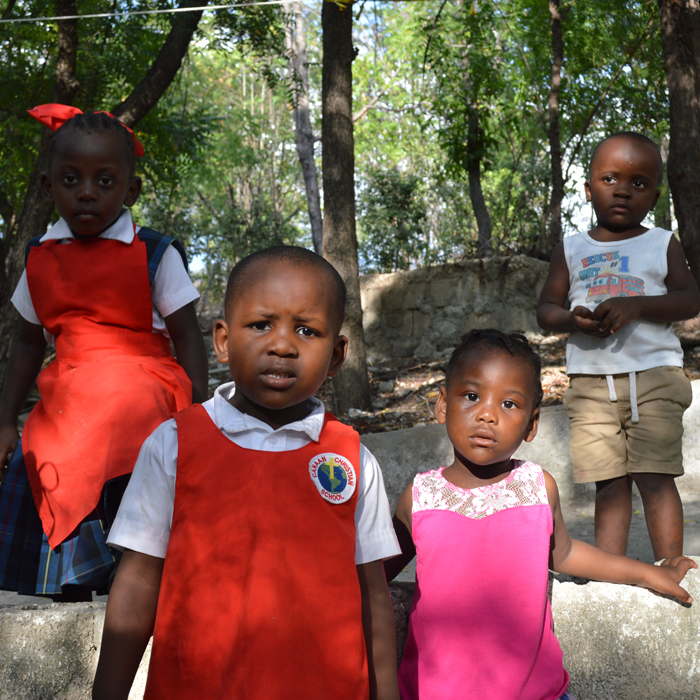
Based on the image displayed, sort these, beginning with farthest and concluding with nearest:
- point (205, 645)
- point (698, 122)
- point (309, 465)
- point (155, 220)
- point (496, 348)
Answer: point (155, 220)
point (698, 122)
point (496, 348)
point (309, 465)
point (205, 645)

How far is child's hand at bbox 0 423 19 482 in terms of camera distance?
220 centimetres

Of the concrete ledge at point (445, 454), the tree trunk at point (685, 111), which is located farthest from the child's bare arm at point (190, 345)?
the tree trunk at point (685, 111)

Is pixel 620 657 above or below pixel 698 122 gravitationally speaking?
below

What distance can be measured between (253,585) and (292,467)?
24cm

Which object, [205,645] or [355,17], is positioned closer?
[205,645]

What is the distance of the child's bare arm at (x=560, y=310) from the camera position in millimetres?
2391

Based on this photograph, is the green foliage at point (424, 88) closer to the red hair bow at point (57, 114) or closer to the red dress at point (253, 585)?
the red hair bow at point (57, 114)

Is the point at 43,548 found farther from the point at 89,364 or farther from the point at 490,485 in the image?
the point at 490,485

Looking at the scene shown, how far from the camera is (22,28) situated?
818cm

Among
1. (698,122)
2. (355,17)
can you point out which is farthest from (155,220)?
(698,122)

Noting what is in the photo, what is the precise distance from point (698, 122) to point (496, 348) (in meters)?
4.40

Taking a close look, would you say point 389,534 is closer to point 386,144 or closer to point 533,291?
point 533,291

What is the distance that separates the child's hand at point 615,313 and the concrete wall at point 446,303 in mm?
6272

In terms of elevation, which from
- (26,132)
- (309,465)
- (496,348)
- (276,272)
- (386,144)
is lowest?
(309,465)
